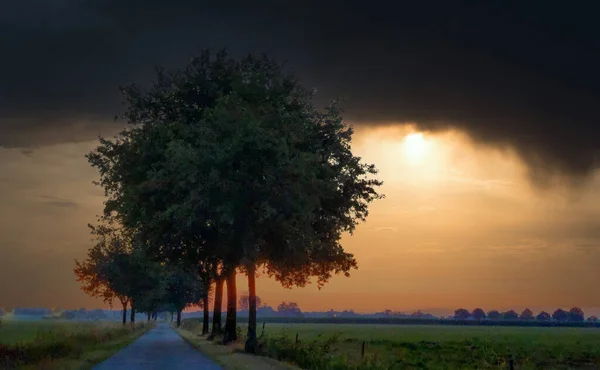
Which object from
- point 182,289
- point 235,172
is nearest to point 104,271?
point 182,289

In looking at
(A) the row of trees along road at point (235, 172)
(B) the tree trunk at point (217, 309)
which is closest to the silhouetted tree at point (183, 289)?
(B) the tree trunk at point (217, 309)

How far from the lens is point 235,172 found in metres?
38.3

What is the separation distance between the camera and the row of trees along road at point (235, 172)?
126 ft

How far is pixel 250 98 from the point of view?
4147cm

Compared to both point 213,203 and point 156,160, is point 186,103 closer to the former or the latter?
point 156,160

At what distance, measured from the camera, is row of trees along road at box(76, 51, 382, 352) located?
38312 millimetres

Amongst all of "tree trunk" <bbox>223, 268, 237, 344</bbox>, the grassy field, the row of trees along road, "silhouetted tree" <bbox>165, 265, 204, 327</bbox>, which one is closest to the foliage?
"silhouetted tree" <bbox>165, 265, 204, 327</bbox>

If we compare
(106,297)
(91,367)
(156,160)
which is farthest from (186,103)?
(106,297)

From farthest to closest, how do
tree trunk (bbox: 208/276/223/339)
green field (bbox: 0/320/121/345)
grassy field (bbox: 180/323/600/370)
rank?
tree trunk (bbox: 208/276/223/339)
green field (bbox: 0/320/121/345)
grassy field (bbox: 180/323/600/370)

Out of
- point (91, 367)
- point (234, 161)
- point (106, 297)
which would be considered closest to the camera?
point (91, 367)

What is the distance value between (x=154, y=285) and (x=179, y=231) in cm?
6800

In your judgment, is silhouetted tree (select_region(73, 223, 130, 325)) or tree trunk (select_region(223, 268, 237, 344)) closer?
tree trunk (select_region(223, 268, 237, 344))

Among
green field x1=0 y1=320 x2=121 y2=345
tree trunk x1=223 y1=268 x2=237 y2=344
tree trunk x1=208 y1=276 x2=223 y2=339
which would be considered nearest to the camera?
green field x1=0 y1=320 x2=121 y2=345

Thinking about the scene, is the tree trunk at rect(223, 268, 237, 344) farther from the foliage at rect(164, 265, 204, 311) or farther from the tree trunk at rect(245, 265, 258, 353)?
the foliage at rect(164, 265, 204, 311)
